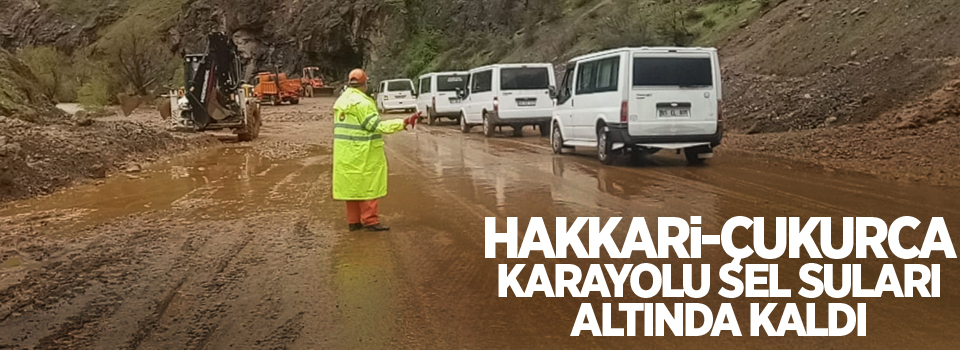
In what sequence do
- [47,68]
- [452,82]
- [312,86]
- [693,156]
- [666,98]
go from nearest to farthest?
1. [666,98]
2. [693,156]
3. [452,82]
4. [47,68]
5. [312,86]

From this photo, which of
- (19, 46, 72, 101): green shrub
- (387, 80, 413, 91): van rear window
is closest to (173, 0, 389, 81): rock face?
(19, 46, 72, 101): green shrub

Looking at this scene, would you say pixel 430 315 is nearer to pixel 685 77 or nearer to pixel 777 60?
pixel 685 77

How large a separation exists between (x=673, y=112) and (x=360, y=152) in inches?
273

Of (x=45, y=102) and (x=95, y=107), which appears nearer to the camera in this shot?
(x=45, y=102)

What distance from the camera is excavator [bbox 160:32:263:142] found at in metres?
23.6

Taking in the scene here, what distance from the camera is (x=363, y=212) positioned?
9242 mm

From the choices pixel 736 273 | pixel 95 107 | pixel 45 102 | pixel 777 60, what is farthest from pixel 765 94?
pixel 95 107

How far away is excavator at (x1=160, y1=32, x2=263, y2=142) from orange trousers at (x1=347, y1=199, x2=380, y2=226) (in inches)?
605

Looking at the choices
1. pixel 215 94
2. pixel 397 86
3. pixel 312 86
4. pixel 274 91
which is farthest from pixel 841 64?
pixel 312 86

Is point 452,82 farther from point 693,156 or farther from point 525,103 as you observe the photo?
point 693,156

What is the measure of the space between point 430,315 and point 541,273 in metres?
1.40

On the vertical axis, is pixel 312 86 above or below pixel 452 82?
above

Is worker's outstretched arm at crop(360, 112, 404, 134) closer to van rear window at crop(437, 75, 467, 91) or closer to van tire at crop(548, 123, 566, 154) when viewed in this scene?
van tire at crop(548, 123, 566, 154)

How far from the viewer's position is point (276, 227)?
962 cm
